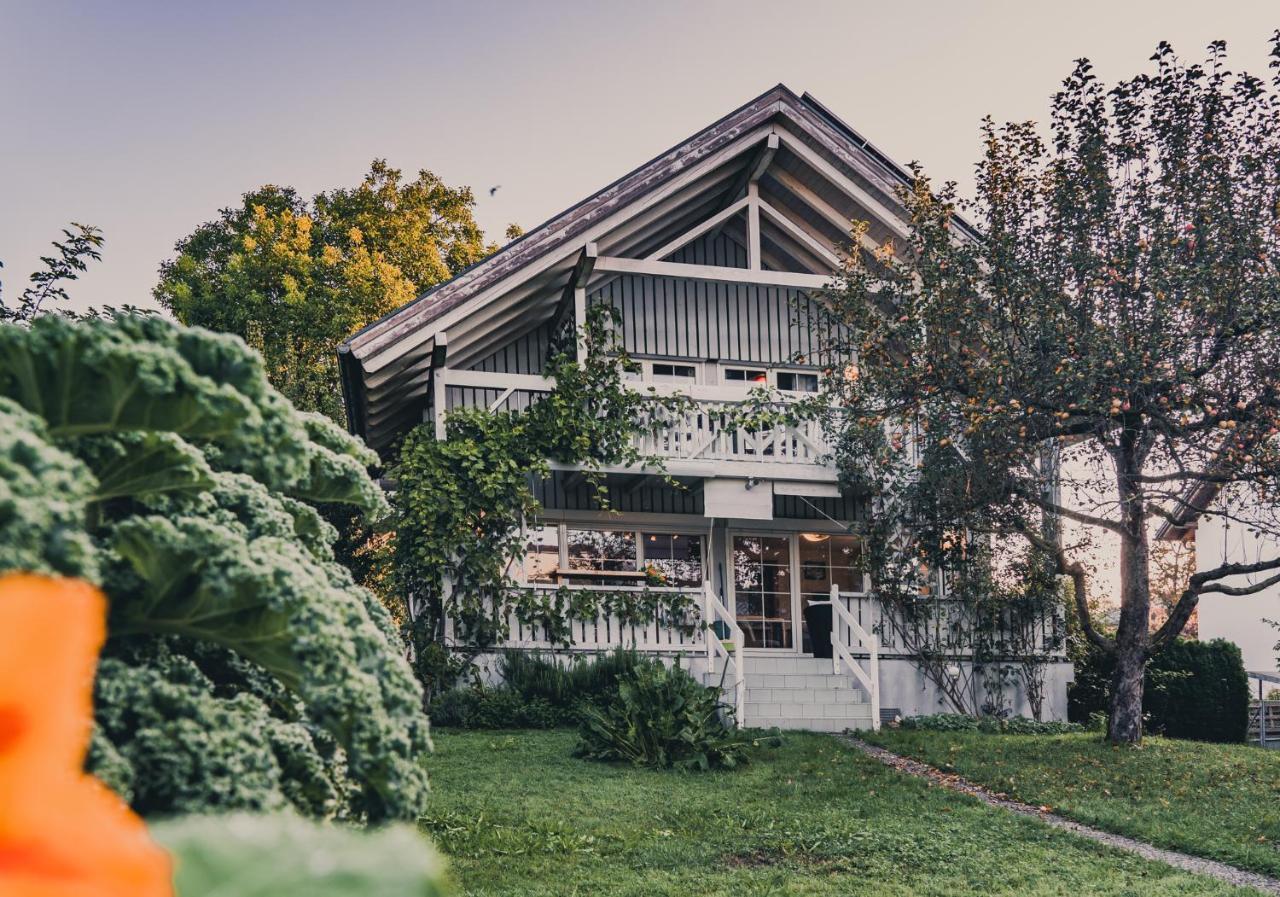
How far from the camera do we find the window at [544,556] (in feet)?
58.4

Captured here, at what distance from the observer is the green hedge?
59.4 ft

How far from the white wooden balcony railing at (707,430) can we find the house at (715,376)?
3 cm

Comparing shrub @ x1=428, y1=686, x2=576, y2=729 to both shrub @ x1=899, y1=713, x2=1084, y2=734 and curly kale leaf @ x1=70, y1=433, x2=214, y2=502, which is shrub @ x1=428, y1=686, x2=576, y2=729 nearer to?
shrub @ x1=899, y1=713, x2=1084, y2=734

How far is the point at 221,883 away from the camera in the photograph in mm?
367

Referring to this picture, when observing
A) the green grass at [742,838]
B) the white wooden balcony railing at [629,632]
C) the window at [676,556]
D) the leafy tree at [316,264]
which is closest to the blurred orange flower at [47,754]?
the green grass at [742,838]

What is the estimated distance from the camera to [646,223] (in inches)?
707

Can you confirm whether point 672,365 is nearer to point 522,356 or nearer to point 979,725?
point 522,356

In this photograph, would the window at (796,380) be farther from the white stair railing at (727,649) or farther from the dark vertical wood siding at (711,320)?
the white stair railing at (727,649)

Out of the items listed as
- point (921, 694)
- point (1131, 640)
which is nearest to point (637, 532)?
point (921, 694)

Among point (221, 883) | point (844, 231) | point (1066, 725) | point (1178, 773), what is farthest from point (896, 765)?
point (221, 883)

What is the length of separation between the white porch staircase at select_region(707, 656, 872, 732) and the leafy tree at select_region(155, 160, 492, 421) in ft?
49.9

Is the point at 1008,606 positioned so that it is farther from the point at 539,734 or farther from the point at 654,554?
the point at 539,734

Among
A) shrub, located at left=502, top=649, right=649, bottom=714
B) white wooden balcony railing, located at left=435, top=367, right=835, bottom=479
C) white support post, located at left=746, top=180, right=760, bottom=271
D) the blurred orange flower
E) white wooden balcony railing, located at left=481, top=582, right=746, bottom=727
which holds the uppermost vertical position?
white support post, located at left=746, top=180, right=760, bottom=271

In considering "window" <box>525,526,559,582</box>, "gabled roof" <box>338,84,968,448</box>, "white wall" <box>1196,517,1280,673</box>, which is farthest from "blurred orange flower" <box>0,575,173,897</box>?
"white wall" <box>1196,517,1280,673</box>
